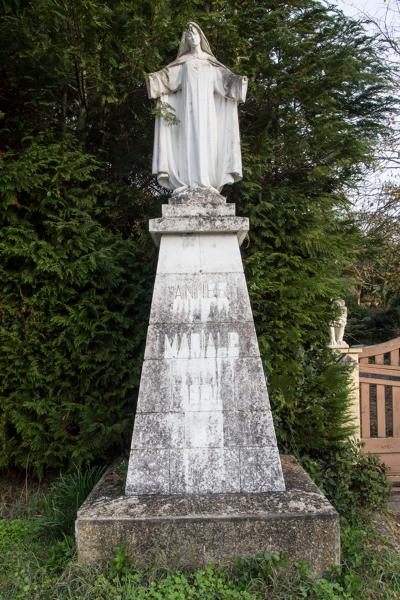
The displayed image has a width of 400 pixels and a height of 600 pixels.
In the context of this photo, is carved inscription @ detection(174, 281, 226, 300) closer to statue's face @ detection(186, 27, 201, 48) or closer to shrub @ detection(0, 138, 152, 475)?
shrub @ detection(0, 138, 152, 475)

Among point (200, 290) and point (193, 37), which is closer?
point (200, 290)

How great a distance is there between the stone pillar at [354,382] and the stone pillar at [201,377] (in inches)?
90.3

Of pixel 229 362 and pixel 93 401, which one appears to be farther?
pixel 93 401

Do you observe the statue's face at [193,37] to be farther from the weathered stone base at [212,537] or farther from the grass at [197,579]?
the grass at [197,579]

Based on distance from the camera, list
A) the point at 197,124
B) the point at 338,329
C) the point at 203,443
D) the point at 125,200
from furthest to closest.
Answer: the point at 338,329
the point at 125,200
the point at 197,124
the point at 203,443

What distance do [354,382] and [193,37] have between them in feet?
13.0

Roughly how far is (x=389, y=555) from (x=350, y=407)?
85.8 inches

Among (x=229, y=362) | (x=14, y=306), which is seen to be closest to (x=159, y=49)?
(x=14, y=306)

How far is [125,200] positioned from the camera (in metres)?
5.04

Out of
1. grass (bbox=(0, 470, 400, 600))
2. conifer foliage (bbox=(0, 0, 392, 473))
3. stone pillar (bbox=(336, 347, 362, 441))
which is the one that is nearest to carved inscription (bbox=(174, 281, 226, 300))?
conifer foliage (bbox=(0, 0, 392, 473))

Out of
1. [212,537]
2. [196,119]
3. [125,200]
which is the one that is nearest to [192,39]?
[196,119]

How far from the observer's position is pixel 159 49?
4.62 metres

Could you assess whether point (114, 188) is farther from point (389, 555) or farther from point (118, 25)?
point (389, 555)

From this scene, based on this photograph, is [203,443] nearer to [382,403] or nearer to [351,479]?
[351,479]
